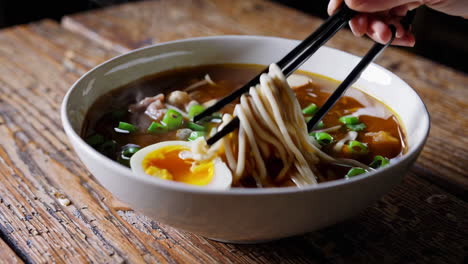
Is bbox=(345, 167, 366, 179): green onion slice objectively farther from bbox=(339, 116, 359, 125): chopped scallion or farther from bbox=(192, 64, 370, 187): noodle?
bbox=(339, 116, 359, 125): chopped scallion

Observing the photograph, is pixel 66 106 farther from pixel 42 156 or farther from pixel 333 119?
pixel 333 119

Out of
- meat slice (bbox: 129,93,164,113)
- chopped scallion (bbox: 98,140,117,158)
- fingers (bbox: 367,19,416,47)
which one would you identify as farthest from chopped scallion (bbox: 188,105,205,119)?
fingers (bbox: 367,19,416,47)

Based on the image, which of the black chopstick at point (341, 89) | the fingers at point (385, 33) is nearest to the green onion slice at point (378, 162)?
the black chopstick at point (341, 89)

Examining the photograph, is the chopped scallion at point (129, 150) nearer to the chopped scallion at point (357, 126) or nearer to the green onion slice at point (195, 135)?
the green onion slice at point (195, 135)

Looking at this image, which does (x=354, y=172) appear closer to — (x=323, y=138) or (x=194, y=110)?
(x=323, y=138)

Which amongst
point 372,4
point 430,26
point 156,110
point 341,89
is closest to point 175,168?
point 156,110

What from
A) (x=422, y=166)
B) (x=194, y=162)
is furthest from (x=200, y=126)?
(x=422, y=166)
